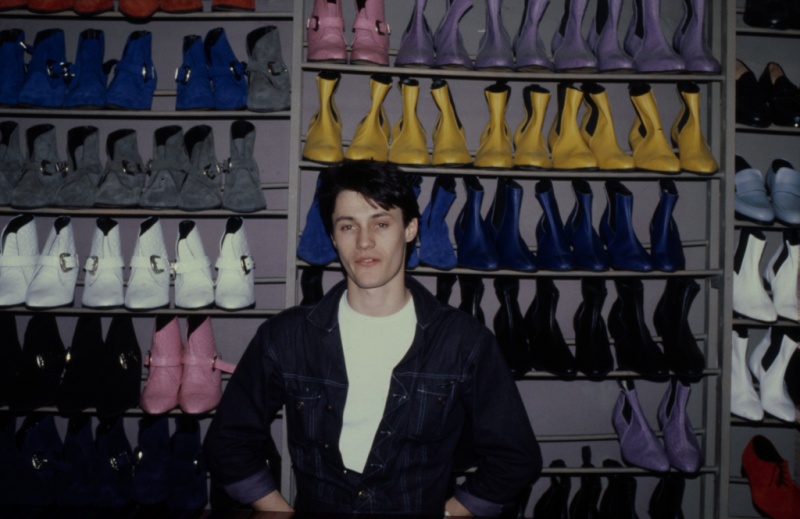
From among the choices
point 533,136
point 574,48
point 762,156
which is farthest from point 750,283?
point 574,48

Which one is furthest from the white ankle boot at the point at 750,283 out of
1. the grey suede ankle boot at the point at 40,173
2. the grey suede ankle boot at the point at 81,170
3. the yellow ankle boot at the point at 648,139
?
the grey suede ankle boot at the point at 40,173

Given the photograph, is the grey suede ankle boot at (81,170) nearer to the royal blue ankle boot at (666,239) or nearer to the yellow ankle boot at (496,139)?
the yellow ankle boot at (496,139)

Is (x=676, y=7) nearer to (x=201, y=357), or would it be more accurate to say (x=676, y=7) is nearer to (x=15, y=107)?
(x=201, y=357)

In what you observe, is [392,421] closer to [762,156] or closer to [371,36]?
[371,36]

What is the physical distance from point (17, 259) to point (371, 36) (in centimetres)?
173

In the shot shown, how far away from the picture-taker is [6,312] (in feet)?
7.35

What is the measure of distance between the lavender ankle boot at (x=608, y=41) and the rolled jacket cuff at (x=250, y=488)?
2.01 metres

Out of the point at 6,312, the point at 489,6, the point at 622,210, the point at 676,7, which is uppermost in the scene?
the point at 676,7

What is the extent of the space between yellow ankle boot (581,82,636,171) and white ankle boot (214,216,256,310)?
153 cm

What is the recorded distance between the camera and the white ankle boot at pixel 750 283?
2.23 m

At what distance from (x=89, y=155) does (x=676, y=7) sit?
2.83 metres

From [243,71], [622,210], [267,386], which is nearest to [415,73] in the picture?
[243,71]

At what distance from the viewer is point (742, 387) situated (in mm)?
2273

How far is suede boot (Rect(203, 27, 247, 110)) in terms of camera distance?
2.14m
